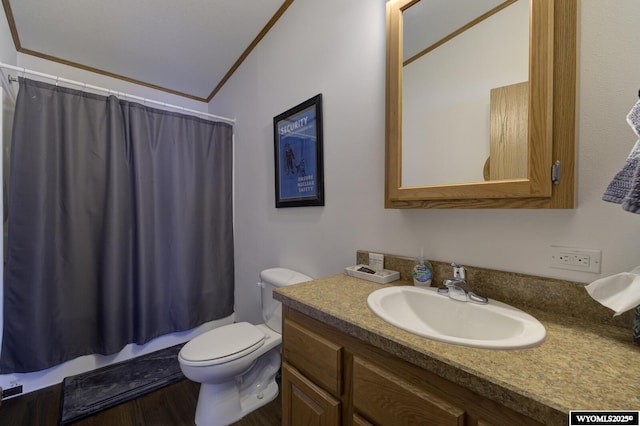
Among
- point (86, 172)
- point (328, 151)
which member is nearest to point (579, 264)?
point (328, 151)

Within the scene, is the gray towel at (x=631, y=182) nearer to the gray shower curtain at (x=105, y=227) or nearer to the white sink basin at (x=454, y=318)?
the white sink basin at (x=454, y=318)

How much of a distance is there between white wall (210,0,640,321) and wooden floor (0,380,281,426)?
2.39 feet

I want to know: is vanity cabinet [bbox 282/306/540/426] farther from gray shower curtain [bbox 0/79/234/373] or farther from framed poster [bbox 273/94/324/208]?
gray shower curtain [bbox 0/79/234/373]

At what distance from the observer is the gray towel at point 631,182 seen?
0.56 meters

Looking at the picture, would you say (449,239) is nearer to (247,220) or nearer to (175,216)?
(247,220)

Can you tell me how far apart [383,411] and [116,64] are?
299 cm

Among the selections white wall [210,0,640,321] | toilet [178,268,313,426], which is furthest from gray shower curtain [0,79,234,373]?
toilet [178,268,313,426]

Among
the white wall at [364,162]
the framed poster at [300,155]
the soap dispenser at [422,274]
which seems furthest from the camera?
the framed poster at [300,155]

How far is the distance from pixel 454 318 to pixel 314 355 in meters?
0.51

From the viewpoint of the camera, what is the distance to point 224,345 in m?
1.42

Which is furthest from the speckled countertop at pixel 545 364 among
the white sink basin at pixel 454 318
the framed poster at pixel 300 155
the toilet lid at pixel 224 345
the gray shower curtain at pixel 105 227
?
the gray shower curtain at pixel 105 227

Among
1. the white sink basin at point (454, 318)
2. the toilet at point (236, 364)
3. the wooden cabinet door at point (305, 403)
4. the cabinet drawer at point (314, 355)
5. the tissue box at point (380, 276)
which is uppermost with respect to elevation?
the tissue box at point (380, 276)

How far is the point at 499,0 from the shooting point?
Result: 0.89 meters

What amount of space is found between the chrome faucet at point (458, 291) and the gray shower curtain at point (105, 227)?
78.8 inches
